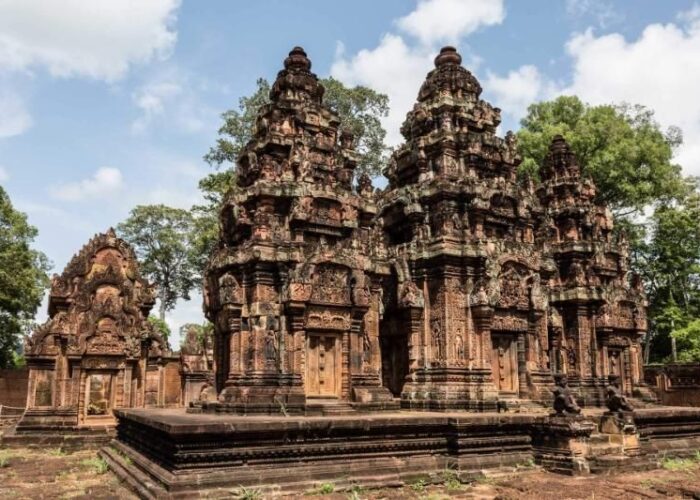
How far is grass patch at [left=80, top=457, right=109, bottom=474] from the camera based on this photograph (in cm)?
1103

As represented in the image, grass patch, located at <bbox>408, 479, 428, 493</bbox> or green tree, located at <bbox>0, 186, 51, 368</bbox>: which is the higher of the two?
green tree, located at <bbox>0, 186, 51, 368</bbox>

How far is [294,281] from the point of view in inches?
437

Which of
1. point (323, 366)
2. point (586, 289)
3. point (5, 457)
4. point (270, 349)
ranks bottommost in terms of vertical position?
point (5, 457)

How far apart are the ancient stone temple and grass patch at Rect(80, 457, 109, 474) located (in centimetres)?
351

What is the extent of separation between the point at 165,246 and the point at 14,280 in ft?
32.5

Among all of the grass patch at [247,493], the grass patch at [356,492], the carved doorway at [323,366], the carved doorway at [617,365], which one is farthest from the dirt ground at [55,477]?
the carved doorway at [617,365]

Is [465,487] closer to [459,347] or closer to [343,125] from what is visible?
[459,347]

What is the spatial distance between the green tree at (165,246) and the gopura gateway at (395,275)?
74.0ft

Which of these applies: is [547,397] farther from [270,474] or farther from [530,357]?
[270,474]

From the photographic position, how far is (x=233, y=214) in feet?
41.0

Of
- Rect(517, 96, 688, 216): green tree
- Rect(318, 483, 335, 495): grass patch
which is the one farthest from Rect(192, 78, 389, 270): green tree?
Rect(318, 483, 335, 495): grass patch

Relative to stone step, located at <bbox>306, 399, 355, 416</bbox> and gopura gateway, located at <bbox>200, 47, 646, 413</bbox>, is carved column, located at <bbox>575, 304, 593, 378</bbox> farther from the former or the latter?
stone step, located at <bbox>306, 399, 355, 416</bbox>

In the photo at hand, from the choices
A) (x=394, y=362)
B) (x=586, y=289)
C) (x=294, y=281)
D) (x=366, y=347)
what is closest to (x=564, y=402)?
(x=366, y=347)

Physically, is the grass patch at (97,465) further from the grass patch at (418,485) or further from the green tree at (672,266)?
the green tree at (672,266)
